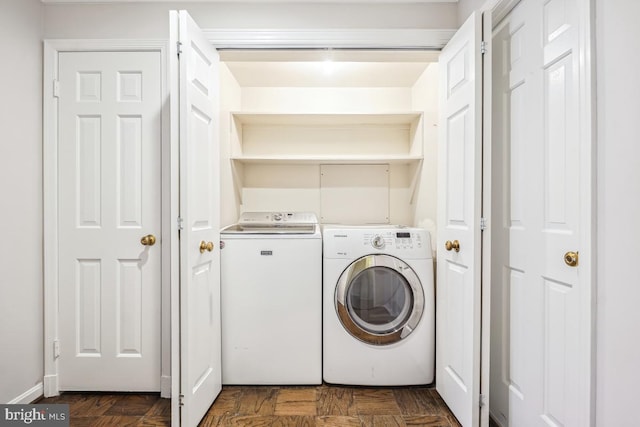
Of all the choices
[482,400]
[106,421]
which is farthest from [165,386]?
[482,400]

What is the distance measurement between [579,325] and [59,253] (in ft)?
8.36

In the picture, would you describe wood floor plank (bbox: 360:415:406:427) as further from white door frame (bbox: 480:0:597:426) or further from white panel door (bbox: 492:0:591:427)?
white door frame (bbox: 480:0:597:426)

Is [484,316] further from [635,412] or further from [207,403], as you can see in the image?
[207,403]

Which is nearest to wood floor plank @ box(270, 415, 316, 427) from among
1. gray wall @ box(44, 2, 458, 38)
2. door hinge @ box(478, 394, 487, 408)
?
door hinge @ box(478, 394, 487, 408)

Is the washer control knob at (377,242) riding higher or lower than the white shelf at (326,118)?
lower

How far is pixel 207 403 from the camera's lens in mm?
1992

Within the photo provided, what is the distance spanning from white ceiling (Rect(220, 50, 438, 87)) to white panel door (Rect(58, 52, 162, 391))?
651mm

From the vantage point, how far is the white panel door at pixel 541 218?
1.29 meters

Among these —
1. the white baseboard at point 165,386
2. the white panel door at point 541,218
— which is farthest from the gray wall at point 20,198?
the white panel door at point 541,218

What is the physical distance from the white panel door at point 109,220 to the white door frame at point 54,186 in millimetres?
31

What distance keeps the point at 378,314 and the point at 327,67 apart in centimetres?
179

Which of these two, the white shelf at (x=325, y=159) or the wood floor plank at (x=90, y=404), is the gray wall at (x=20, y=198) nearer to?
the wood floor plank at (x=90, y=404)

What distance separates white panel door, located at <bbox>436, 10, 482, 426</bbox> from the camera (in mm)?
1693

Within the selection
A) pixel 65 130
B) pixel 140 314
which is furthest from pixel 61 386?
pixel 65 130
